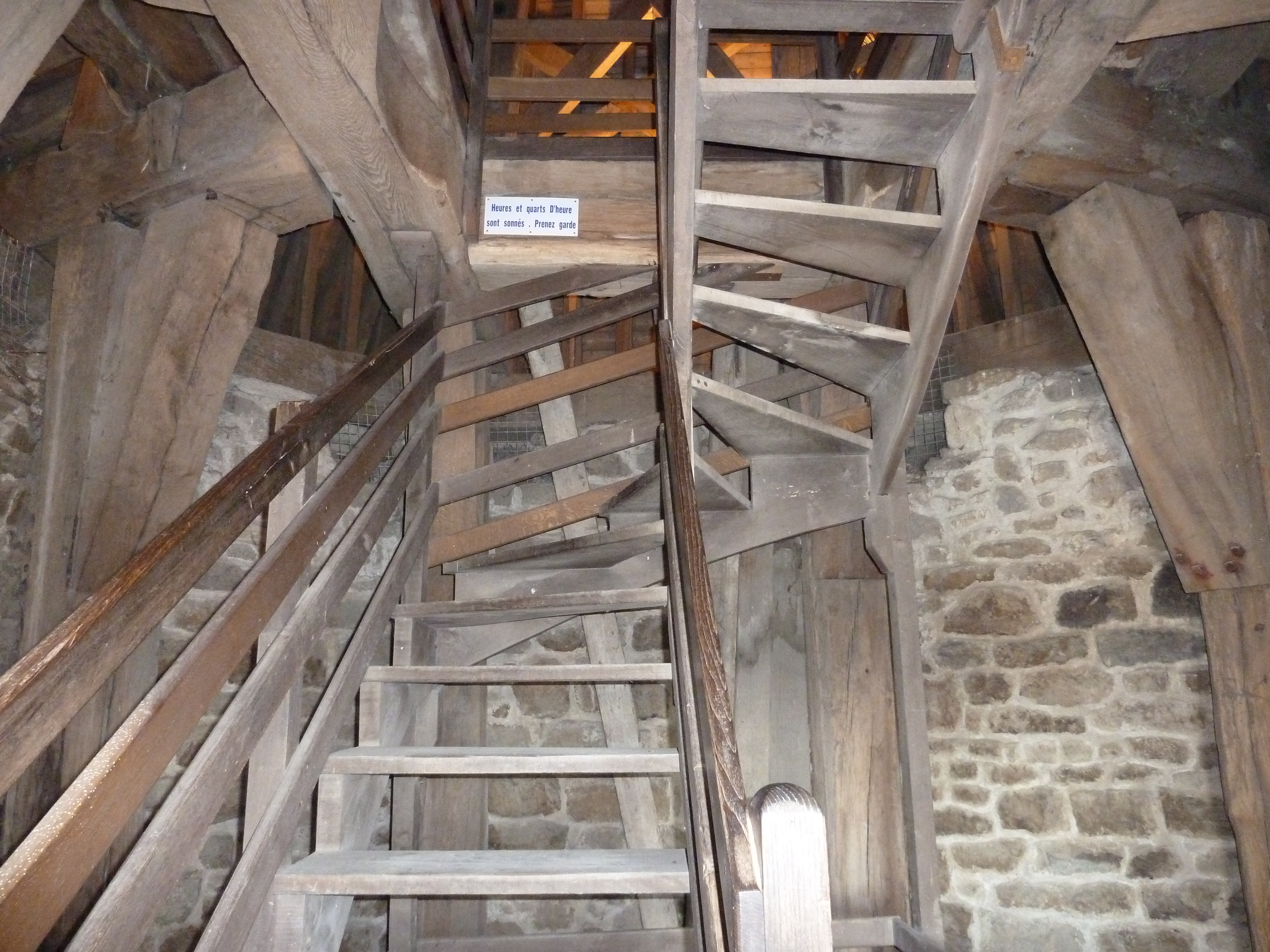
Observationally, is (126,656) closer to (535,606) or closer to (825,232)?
(535,606)

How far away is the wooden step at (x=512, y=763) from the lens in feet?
6.58

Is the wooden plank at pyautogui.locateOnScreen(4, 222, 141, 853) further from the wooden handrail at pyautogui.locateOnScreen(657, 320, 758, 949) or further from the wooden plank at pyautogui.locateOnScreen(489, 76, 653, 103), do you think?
the wooden handrail at pyautogui.locateOnScreen(657, 320, 758, 949)

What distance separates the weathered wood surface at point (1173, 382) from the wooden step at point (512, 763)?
1.76 m

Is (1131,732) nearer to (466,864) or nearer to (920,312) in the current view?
(920,312)

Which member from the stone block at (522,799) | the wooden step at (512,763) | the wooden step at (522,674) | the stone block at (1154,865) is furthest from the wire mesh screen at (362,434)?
the stone block at (1154,865)

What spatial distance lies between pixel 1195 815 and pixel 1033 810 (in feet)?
1.64

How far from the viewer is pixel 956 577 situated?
11.8 feet

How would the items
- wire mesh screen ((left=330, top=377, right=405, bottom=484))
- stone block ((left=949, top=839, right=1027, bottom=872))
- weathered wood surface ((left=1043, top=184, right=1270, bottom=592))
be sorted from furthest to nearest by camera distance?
wire mesh screen ((left=330, top=377, right=405, bottom=484)) → stone block ((left=949, top=839, right=1027, bottom=872)) → weathered wood surface ((left=1043, top=184, right=1270, bottom=592))

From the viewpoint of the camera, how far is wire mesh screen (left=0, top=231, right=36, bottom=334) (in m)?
2.73

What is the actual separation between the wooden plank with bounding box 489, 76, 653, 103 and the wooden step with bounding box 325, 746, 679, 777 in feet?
8.46

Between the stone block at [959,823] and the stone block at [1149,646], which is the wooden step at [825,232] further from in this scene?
the stone block at [959,823]

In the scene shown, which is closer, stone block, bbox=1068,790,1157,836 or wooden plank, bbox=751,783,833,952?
wooden plank, bbox=751,783,833,952

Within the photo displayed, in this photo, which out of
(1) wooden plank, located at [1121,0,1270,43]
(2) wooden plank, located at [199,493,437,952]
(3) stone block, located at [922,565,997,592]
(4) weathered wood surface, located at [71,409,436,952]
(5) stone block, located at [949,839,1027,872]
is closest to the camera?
(4) weathered wood surface, located at [71,409,436,952]

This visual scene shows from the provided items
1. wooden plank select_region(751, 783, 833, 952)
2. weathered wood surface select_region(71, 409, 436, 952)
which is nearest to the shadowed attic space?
weathered wood surface select_region(71, 409, 436, 952)
